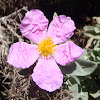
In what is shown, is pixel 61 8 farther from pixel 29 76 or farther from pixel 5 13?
pixel 29 76

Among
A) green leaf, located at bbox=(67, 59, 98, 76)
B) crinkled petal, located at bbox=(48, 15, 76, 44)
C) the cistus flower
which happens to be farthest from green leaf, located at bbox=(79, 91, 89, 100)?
crinkled petal, located at bbox=(48, 15, 76, 44)

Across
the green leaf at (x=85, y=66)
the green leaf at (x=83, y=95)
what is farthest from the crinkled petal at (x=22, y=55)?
the green leaf at (x=83, y=95)

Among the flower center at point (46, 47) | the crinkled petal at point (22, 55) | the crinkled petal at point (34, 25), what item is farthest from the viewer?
the flower center at point (46, 47)

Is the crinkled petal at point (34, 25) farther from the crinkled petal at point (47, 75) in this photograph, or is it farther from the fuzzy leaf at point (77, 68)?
the fuzzy leaf at point (77, 68)

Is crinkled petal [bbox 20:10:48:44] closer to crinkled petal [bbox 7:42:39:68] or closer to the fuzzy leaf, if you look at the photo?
crinkled petal [bbox 7:42:39:68]

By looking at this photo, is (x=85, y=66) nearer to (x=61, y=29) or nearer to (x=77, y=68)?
(x=77, y=68)
